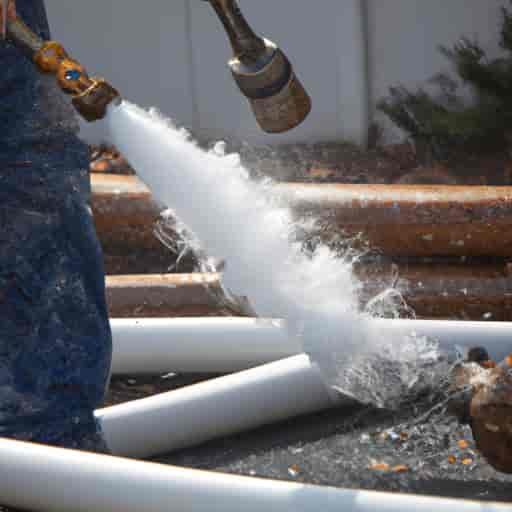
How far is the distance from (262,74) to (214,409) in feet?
2.77

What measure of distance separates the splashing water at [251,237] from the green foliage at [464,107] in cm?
322

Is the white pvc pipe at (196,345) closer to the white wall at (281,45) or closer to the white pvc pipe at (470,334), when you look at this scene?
the white pvc pipe at (470,334)

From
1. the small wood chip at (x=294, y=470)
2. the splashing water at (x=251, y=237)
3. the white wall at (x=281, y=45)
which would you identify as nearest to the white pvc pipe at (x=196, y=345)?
the small wood chip at (x=294, y=470)

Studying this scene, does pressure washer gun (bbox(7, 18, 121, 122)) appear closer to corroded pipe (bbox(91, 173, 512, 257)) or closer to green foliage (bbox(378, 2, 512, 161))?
corroded pipe (bbox(91, 173, 512, 257))

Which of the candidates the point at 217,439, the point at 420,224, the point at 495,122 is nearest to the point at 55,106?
the point at 217,439

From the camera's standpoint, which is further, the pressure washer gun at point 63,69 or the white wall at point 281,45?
the white wall at point 281,45

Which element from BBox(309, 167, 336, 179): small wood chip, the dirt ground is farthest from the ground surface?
BBox(309, 167, 336, 179): small wood chip

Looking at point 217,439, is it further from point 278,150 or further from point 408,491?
point 278,150

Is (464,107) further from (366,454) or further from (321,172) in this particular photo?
(366,454)

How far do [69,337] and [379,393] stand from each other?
0.71 meters

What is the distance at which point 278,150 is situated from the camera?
5867 mm

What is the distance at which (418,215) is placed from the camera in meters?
3.25

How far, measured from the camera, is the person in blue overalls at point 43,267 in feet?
7.03

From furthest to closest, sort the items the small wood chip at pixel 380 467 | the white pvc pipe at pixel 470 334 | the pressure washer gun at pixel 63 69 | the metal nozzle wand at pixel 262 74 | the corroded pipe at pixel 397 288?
the corroded pipe at pixel 397 288 → the white pvc pipe at pixel 470 334 → the small wood chip at pixel 380 467 → the metal nozzle wand at pixel 262 74 → the pressure washer gun at pixel 63 69
